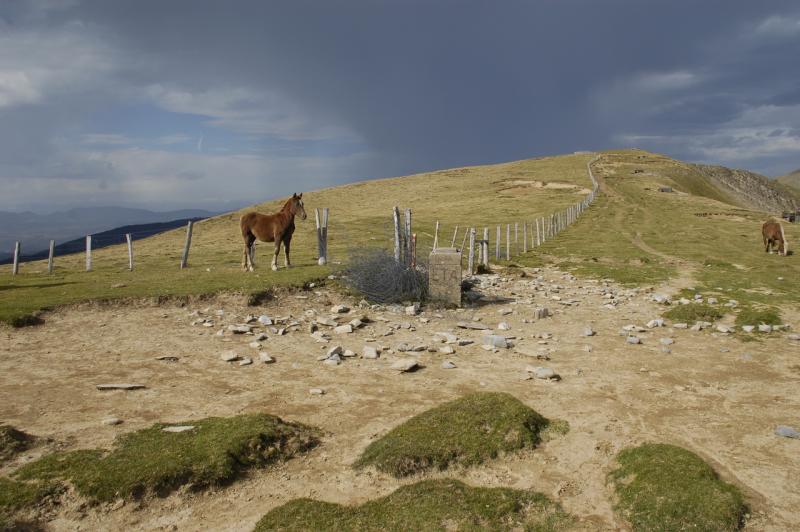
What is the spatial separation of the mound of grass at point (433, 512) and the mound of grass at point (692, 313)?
401 inches

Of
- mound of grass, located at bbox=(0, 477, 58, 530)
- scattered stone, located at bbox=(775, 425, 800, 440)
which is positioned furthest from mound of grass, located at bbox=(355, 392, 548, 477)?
mound of grass, located at bbox=(0, 477, 58, 530)

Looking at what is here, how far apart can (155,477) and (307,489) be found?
1748mm

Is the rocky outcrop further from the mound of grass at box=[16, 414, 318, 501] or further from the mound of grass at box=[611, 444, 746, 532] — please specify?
the mound of grass at box=[16, 414, 318, 501]

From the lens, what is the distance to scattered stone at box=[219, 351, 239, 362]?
396 inches

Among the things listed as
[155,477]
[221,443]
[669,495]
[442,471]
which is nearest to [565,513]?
[669,495]

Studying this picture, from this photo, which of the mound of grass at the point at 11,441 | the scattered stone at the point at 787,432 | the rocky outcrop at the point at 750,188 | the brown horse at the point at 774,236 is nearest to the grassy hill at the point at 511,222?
the brown horse at the point at 774,236

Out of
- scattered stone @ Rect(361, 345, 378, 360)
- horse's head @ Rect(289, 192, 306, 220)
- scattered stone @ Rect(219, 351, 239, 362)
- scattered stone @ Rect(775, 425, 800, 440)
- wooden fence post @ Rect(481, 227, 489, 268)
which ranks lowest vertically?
scattered stone @ Rect(775, 425, 800, 440)

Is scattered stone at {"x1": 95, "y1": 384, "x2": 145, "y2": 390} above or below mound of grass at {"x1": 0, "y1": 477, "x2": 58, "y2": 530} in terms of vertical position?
above

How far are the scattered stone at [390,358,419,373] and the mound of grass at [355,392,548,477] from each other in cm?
214

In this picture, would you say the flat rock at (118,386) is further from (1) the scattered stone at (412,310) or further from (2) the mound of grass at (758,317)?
(2) the mound of grass at (758,317)

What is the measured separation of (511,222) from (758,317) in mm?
34488

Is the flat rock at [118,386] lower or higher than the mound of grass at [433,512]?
higher

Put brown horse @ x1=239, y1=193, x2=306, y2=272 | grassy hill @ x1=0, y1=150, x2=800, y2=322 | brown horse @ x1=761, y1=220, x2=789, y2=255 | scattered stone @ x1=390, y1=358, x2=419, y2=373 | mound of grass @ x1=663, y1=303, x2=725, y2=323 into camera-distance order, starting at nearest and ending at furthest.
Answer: scattered stone @ x1=390, y1=358, x2=419, y2=373 < mound of grass @ x1=663, y1=303, x2=725, y2=323 < grassy hill @ x1=0, y1=150, x2=800, y2=322 < brown horse @ x1=239, y1=193, x2=306, y2=272 < brown horse @ x1=761, y1=220, x2=789, y2=255

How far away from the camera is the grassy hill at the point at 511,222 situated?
16.2 metres
